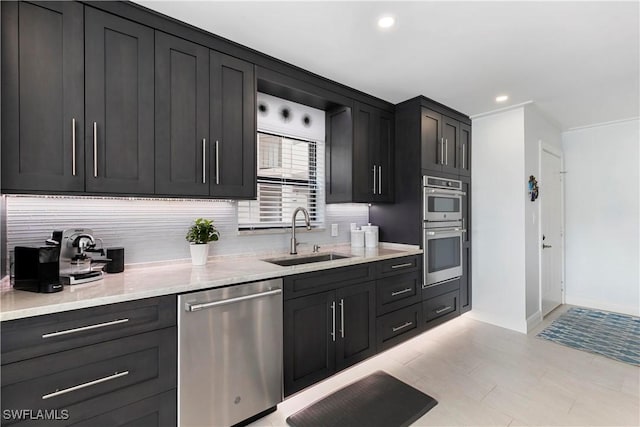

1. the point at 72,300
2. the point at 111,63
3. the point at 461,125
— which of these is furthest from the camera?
the point at 461,125

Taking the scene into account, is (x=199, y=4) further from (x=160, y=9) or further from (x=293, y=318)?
(x=293, y=318)

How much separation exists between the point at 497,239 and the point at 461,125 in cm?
142

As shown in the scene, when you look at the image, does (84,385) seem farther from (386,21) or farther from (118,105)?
(386,21)

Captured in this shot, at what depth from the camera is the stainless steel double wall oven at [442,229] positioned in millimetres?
3113

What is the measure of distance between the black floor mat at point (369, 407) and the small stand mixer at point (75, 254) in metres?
1.50

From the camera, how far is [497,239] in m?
3.47

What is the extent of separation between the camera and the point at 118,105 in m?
1.68

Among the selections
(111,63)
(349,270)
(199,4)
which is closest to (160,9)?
(199,4)

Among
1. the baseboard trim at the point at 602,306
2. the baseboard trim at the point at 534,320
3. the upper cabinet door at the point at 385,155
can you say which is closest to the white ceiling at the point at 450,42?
the upper cabinet door at the point at 385,155

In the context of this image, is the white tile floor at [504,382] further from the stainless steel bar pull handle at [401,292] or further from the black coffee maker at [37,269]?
the black coffee maker at [37,269]

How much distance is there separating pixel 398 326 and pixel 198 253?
1.89 metres

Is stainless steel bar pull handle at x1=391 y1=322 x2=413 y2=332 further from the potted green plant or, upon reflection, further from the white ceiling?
the white ceiling

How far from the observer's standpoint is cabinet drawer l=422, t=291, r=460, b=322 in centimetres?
310

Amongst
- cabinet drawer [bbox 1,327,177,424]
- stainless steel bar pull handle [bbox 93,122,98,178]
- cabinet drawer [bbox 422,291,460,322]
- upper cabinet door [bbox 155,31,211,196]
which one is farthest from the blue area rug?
stainless steel bar pull handle [bbox 93,122,98,178]
